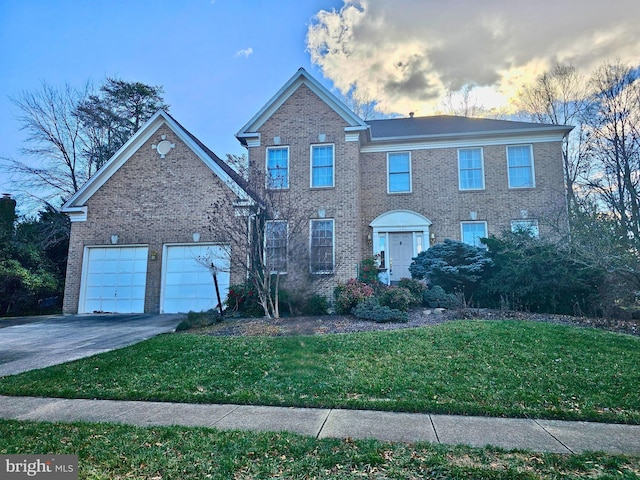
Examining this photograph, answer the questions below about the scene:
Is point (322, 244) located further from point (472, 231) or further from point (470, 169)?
point (470, 169)

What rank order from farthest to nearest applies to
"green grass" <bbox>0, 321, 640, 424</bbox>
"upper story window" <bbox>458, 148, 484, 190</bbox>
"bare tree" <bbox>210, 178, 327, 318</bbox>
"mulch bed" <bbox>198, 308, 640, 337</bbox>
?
1. "upper story window" <bbox>458, 148, 484, 190</bbox>
2. "bare tree" <bbox>210, 178, 327, 318</bbox>
3. "mulch bed" <bbox>198, 308, 640, 337</bbox>
4. "green grass" <bbox>0, 321, 640, 424</bbox>

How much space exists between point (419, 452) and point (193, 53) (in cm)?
1139

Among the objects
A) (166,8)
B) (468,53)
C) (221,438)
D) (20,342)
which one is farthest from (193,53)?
(221,438)

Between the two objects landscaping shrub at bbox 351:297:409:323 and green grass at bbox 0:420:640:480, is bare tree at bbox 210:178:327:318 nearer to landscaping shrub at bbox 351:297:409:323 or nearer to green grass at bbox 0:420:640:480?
landscaping shrub at bbox 351:297:409:323

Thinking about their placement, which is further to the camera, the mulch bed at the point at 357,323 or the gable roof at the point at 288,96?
the gable roof at the point at 288,96

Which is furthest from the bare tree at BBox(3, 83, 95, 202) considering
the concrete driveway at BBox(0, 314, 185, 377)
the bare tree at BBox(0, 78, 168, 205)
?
the concrete driveway at BBox(0, 314, 185, 377)

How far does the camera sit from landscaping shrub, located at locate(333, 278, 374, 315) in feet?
38.7

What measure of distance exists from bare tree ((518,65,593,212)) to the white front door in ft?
31.6

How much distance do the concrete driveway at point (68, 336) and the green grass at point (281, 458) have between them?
170 inches

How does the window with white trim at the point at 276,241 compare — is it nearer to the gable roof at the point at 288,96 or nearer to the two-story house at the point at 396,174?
the two-story house at the point at 396,174

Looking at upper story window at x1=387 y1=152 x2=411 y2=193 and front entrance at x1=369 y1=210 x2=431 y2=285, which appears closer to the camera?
front entrance at x1=369 y1=210 x2=431 y2=285

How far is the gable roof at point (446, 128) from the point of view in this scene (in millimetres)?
15781

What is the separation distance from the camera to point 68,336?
10.2 metres

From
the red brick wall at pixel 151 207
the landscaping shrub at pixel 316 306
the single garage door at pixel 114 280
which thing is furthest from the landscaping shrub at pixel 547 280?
the single garage door at pixel 114 280
